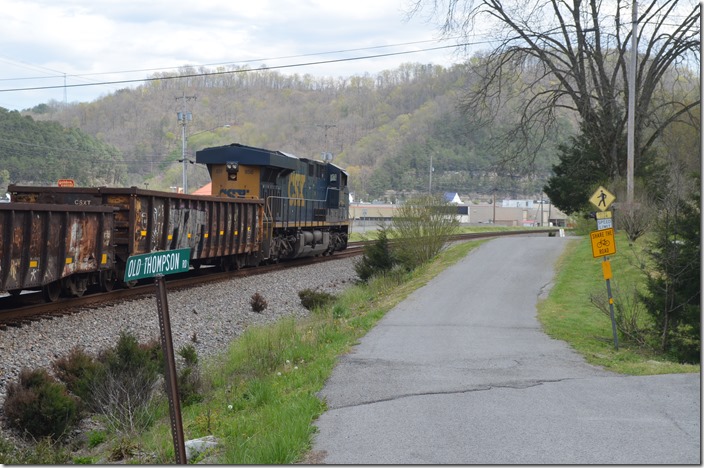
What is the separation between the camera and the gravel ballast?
1262 centimetres

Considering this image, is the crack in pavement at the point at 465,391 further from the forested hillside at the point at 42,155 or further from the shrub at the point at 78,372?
the forested hillside at the point at 42,155

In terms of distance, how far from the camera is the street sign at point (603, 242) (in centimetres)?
1398

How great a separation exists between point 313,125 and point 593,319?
89279 mm

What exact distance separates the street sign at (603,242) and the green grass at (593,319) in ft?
4.40

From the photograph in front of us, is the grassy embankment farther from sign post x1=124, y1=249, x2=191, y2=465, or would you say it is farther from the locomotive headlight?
the locomotive headlight

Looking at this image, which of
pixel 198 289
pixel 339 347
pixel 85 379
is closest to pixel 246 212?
pixel 198 289

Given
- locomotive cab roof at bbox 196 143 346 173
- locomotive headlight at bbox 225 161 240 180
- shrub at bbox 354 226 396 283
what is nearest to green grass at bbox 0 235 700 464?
shrub at bbox 354 226 396 283

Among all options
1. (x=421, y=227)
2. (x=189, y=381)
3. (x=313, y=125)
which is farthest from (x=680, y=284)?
(x=313, y=125)

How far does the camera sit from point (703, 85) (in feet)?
51.9

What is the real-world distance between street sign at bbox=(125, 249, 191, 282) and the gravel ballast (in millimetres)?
5553

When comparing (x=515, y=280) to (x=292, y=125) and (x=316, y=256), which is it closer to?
(x=316, y=256)

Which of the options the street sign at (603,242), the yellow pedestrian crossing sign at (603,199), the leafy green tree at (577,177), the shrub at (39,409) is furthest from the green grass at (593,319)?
the leafy green tree at (577,177)

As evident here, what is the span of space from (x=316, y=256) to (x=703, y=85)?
21.6m

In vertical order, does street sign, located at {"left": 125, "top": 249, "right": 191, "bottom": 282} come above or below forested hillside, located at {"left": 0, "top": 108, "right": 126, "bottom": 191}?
below
